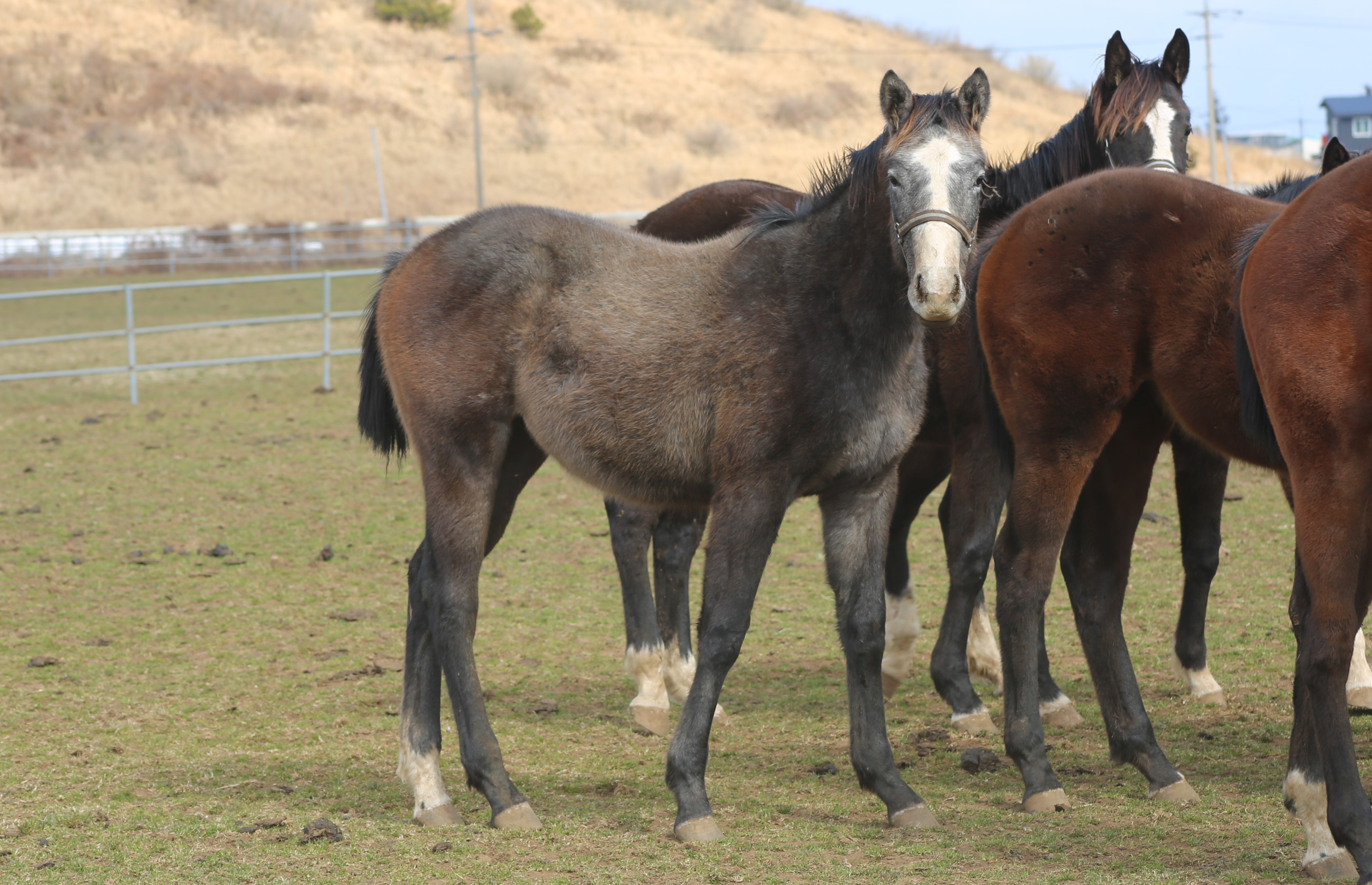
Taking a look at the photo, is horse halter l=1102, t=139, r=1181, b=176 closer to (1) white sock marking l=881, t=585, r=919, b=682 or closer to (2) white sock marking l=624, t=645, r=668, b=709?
(1) white sock marking l=881, t=585, r=919, b=682

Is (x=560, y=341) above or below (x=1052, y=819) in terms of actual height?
above

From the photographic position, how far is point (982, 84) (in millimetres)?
3900

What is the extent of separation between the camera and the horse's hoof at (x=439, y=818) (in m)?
4.22

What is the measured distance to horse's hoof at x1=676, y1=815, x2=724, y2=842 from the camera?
156 inches

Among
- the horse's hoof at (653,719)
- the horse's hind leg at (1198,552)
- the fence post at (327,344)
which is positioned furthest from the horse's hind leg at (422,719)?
the fence post at (327,344)

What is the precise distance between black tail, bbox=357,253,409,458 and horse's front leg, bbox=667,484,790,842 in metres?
1.39

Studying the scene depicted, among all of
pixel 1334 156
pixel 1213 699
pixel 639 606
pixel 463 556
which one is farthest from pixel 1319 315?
pixel 639 606

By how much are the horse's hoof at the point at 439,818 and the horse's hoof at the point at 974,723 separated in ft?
6.95

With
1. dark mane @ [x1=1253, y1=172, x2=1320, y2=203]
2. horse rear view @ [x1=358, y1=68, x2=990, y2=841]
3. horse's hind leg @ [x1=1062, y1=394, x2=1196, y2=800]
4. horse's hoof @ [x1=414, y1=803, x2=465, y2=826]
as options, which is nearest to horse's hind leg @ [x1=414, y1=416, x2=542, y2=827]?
horse rear view @ [x1=358, y1=68, x2=990, y2=841]

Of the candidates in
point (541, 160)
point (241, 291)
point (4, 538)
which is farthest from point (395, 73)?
point (4, 538)

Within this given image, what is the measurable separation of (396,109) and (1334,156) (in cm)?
5620

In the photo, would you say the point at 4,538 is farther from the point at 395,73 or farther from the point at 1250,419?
the point at 395,73

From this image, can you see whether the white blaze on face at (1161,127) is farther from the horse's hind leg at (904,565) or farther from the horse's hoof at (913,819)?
the horse's hoof at (913,819)

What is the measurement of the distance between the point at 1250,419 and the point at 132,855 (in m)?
3.56
